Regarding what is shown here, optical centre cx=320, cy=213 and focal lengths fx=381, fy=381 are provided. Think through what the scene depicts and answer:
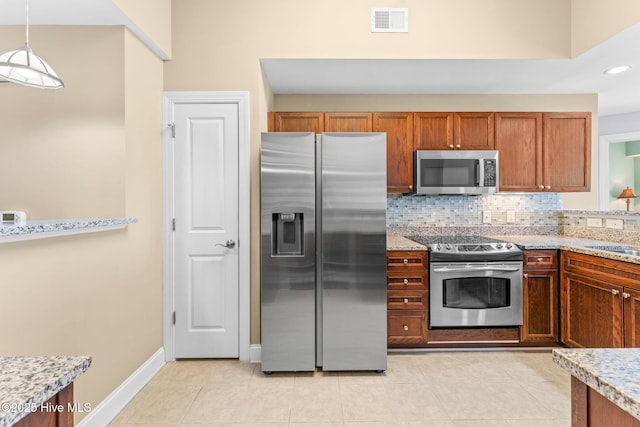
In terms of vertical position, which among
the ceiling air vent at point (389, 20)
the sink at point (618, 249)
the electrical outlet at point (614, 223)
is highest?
the ceiling air vent at point (389, 20)

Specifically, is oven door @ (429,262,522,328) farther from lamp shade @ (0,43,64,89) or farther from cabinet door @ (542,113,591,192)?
lamp shade @ (0,43,64,89)

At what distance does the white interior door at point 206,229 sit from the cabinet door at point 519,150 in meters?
2.46

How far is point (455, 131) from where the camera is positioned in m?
3.60

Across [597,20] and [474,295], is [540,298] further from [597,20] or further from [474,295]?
[597,20]

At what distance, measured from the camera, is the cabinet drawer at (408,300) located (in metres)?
3.15

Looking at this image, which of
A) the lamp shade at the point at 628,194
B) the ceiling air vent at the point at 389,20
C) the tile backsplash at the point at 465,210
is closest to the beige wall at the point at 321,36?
the ceiling air vent at the point at 389,20

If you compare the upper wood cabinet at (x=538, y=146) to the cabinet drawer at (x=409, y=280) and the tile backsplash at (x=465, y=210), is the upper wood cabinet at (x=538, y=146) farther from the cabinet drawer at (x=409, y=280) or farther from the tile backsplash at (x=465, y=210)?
the cabinet drawer at (x=409, y=280)

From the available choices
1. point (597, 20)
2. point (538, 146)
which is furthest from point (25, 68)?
point (538, 146)

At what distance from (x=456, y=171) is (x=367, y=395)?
210 cm

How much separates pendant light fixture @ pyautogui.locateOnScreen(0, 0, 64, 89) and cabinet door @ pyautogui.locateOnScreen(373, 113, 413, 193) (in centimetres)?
255

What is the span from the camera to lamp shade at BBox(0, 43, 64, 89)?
1.68 m

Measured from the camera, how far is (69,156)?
236 cm

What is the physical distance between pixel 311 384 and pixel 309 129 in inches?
86.2

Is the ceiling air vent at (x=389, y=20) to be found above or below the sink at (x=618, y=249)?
above
